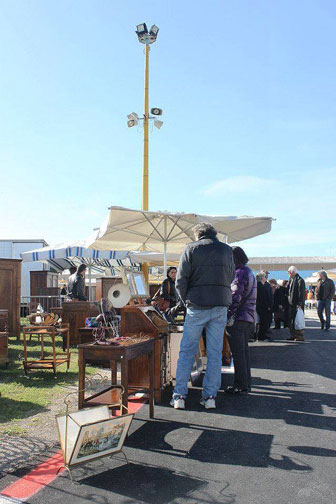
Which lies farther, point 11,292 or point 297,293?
point 297,293

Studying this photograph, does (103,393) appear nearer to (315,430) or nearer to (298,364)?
(315,430)

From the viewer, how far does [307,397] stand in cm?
551

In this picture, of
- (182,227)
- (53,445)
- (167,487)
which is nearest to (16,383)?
(53,445)

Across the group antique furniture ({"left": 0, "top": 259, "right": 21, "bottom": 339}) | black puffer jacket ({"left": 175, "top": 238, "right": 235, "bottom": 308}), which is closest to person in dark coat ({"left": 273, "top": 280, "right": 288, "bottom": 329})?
antique furniture ({"left": 0, "top": 259, "right": 21, "bottom": 339})

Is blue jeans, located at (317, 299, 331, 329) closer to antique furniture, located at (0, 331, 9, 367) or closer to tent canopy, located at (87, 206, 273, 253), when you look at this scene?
tent canopy, located at (87, 206, 273, 253)

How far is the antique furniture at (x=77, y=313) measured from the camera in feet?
32.4

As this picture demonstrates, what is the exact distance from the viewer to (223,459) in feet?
11.5

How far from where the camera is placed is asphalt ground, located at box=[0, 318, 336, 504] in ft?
9.63

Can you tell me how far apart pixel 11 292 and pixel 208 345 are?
7162mm

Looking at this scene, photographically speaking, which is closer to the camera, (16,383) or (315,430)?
(315,430)

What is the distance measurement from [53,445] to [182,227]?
7089 millimetres

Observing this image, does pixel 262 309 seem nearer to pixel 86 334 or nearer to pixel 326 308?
pixel 326 308

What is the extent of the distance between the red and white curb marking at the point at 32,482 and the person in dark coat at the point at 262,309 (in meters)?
8.71

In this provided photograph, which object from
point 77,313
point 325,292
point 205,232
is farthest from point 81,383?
point 325,292
